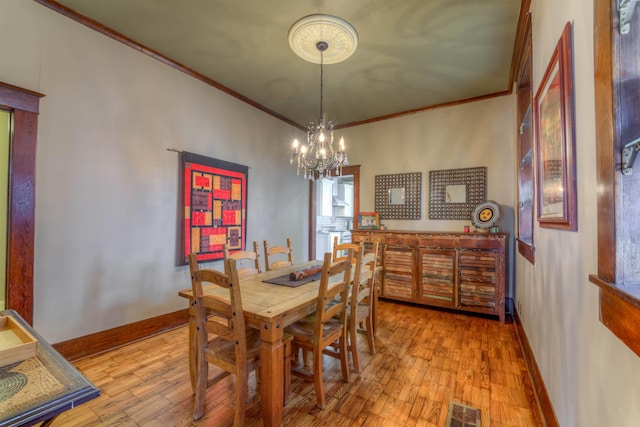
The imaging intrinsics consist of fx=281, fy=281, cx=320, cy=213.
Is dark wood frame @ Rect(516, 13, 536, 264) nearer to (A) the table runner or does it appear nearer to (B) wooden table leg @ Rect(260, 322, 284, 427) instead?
(A) the table runner

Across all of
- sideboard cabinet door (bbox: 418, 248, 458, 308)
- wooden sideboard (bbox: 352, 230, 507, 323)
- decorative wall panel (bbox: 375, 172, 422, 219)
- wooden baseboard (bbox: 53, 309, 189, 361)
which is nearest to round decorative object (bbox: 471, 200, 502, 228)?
wooden sideboard (bbox: 352, 230, 507, 323)

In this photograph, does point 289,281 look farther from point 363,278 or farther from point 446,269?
point 446,269

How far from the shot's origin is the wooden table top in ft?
5.23

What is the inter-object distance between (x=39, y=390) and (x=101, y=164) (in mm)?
2452

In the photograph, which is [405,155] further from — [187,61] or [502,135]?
[187,61]

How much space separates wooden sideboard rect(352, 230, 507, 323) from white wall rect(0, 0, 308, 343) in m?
2.37

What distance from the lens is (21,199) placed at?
217 centimetres

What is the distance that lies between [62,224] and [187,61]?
210 centimetres

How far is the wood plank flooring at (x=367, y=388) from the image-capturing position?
5.79 feet

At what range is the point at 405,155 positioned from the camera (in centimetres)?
458

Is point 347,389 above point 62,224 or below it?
below

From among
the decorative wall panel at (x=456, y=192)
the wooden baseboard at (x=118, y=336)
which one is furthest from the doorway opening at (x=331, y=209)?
the wooden baseboard at (x=118, y=336)

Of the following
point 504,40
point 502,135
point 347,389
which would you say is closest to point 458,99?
point 502,135

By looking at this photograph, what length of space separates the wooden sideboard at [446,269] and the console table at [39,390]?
8.91 feet
